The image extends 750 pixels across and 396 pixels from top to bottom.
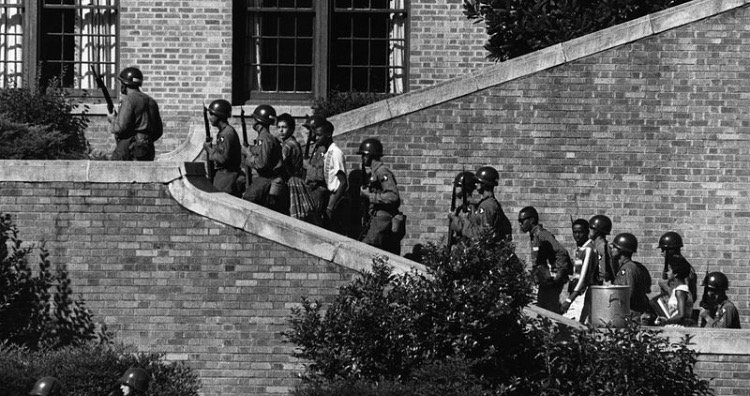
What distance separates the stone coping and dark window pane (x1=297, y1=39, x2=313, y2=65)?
406 cm

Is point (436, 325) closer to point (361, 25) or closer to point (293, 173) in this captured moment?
point (293, 173)

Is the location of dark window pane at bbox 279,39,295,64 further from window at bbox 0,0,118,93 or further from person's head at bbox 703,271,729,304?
person's head at bbox 703,271,729,304

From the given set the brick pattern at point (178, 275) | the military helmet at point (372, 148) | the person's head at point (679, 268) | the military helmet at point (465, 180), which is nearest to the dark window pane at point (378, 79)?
the military helmet at point (372, 148)

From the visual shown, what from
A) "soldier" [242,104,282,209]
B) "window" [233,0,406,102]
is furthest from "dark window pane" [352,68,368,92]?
"soldier" [242,104,282,209]

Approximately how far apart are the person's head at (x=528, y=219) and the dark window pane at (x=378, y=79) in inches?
240

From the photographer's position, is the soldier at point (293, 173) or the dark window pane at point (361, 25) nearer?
the soldier at point (293, 173)

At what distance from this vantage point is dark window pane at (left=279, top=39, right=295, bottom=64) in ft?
86.4

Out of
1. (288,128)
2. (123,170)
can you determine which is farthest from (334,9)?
(123,170)

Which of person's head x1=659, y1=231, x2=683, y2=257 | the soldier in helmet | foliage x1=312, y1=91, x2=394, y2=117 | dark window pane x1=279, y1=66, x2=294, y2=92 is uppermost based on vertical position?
dark window pane x1=279, y1=66, x2=294, y2=92

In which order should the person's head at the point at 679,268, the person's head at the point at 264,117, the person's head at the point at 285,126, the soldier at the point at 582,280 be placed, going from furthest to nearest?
the person's head at the point at 285,126 < the person's head at the point at 264,117 < the person's head at the point at 679,268 < the soldier at the point at 582,280

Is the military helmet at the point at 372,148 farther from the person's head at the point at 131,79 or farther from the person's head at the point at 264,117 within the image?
the person's head at the point at 131,79

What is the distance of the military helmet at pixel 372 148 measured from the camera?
2075 centimetres

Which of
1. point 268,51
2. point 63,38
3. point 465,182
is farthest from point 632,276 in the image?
point 63,38

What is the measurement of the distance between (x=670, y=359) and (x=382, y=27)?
33.0ft
